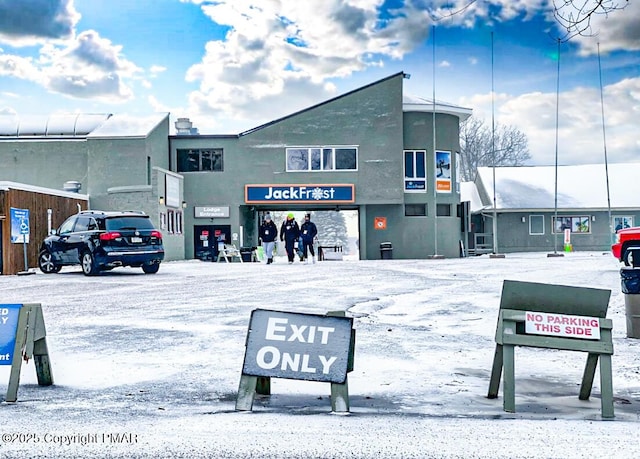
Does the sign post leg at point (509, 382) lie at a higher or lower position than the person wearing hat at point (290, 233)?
lower

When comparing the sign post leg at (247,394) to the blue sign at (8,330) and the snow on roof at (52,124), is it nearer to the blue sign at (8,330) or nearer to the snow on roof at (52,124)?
the blue sign at (8,330)

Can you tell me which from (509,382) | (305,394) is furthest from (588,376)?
(305,394)

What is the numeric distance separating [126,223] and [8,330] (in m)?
14.8

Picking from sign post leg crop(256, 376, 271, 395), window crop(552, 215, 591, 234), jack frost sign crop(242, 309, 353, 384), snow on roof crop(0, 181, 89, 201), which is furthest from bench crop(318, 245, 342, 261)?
jack frost sign crop(242, 309, 353, 384)

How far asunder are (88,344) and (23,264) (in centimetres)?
1662

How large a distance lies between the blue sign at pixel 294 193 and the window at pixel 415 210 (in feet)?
10.8

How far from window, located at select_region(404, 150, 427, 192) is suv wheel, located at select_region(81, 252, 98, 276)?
77.6 ft

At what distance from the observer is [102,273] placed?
72.8ft

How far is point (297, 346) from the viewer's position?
5855mm

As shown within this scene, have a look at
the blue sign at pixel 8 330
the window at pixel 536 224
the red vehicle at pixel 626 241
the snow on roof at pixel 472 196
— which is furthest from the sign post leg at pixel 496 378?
the snow on roof at pixel 472 196

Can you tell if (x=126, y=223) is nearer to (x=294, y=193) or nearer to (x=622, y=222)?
(x=294, y=193)

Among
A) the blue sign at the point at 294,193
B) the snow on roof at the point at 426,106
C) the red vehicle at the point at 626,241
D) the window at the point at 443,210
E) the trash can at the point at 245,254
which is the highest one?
the snow on roof at the point at 426,106

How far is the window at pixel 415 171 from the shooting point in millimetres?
41500

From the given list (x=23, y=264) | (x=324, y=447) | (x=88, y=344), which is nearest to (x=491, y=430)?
(x=324, y=447)
